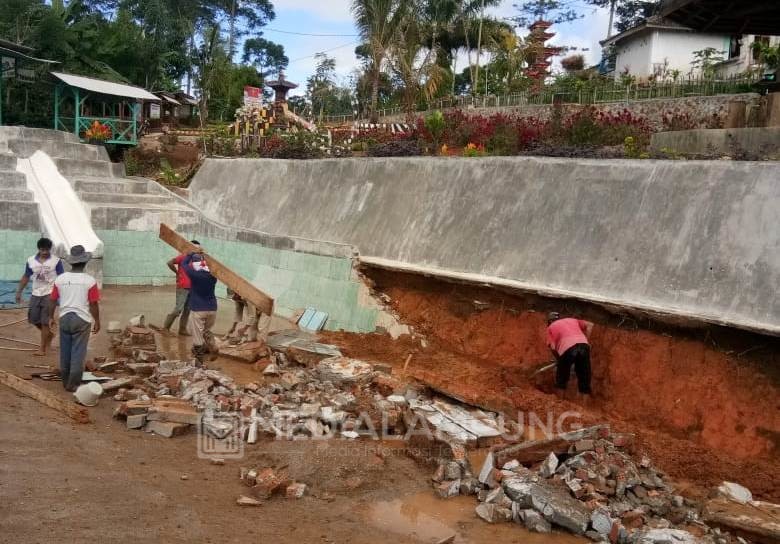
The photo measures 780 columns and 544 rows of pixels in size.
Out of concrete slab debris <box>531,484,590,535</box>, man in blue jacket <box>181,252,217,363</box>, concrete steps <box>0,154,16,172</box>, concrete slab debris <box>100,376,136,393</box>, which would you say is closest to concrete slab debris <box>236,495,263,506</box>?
concrete slab debris <box>531,484,590,535</box>

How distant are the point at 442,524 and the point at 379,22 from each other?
78.9 ft

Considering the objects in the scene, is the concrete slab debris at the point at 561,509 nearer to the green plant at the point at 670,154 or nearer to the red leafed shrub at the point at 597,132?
the green plant at the point at 670,154

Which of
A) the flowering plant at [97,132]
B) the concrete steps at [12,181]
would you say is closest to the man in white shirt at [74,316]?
the concrete steps at [12,181]

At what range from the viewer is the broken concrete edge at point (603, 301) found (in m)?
7.09

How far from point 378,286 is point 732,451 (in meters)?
5.92

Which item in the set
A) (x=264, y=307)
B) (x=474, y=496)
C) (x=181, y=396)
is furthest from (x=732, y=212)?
Answer: (x=181, y=396)

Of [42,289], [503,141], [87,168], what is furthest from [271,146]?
[42,289]

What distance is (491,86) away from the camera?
30.2m

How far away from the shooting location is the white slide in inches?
536

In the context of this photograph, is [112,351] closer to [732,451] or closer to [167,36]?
[732,451]

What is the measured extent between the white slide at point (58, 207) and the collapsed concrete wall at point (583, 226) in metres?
4.50

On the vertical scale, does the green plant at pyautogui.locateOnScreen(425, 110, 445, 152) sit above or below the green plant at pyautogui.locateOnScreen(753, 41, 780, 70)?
below

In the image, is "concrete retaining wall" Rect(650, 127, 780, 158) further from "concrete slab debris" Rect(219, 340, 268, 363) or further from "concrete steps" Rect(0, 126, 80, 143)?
"concrete steps" Rect(0, 126, 80, 143)

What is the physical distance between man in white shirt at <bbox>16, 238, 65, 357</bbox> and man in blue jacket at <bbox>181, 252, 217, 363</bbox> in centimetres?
174
